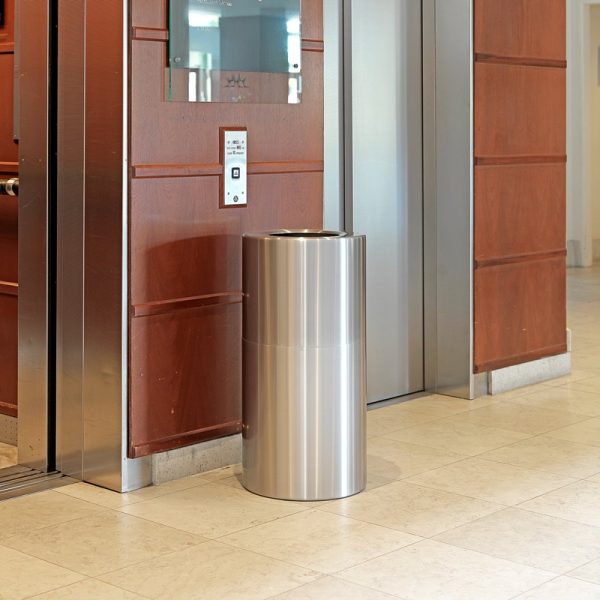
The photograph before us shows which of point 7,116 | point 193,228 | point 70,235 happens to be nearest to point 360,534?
point 193,228

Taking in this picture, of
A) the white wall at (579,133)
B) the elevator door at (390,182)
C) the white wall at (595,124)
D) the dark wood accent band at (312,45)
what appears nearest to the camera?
the dark wood accent band at (312,45)

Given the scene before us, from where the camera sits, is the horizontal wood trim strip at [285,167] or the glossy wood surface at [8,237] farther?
the glossy wood surface at [8,237]

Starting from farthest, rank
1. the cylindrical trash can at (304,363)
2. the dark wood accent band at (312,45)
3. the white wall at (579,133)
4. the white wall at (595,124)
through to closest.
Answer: the white wall at (595,124), the white wall at (579,133), the dark wood accent band at (312,45), the cylindrical trash can at (304,363)

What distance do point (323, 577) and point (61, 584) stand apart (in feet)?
2.48

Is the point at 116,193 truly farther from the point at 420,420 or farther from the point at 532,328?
the point at 532,328

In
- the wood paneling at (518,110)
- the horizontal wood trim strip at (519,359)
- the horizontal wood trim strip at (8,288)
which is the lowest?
the horizontal wood trim strip at (519,359)

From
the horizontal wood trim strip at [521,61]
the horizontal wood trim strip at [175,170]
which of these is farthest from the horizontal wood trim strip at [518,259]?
the horizontal wood trim strip at [175,170]

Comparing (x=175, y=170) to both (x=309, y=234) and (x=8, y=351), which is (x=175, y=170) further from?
(x=8, y=351)

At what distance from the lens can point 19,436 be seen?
468 cm

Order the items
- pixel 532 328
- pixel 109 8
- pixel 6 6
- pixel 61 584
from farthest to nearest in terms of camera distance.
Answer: pixel 532 328 → pixel 6 6 → pixel 109 8 → pixel 61 584

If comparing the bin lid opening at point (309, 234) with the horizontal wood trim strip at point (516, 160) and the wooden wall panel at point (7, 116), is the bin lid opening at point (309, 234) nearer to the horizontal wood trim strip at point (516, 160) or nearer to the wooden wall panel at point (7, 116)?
the wooden wall panel at point (7, 116)

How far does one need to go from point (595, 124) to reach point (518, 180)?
6.81 m

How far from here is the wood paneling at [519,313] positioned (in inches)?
233

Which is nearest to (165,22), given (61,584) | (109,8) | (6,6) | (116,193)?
(109,8)
